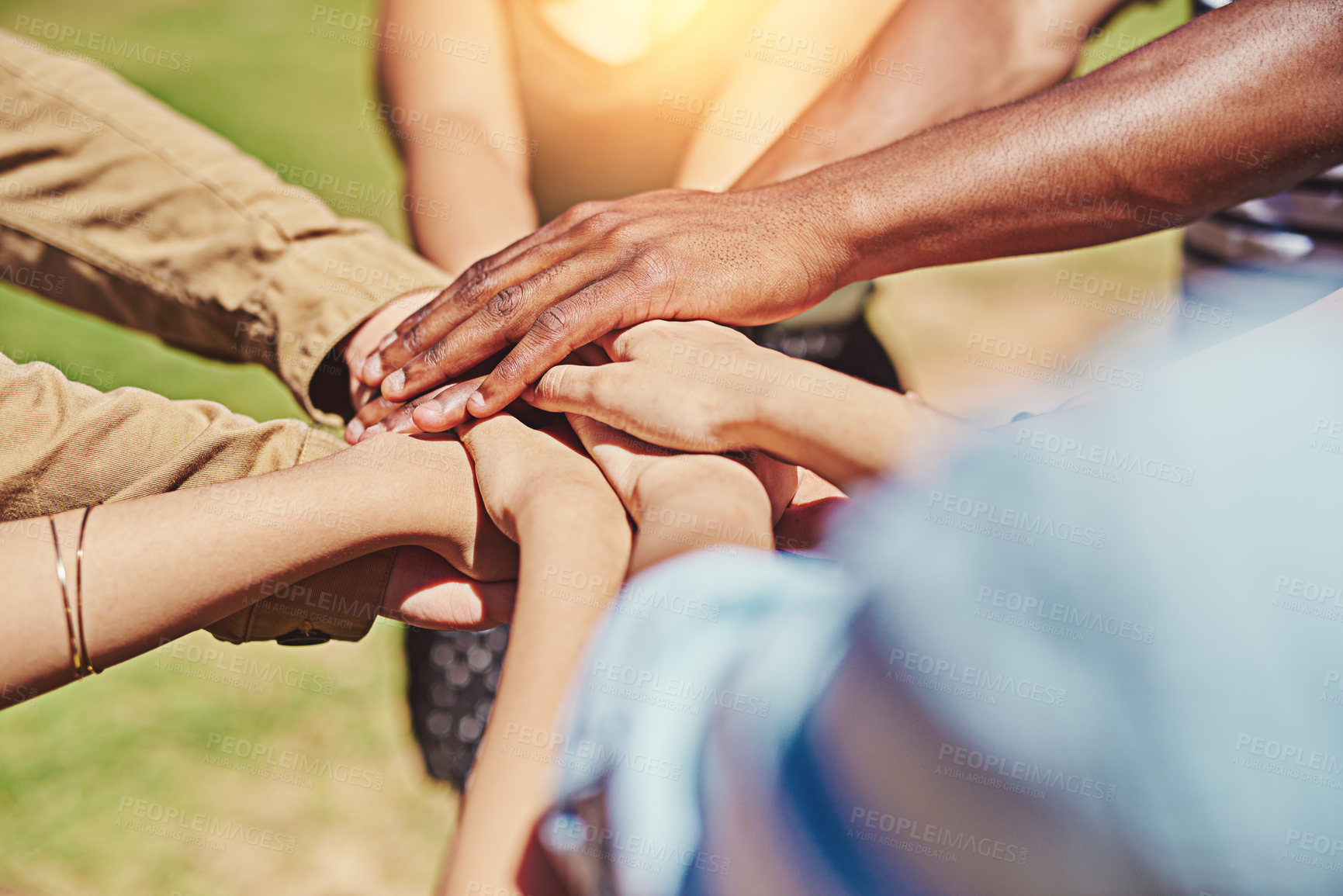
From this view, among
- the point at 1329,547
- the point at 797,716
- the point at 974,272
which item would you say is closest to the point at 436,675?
the point at 797,716

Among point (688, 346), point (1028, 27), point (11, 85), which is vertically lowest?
point (688, 346)

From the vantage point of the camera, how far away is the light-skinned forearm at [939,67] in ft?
4.58

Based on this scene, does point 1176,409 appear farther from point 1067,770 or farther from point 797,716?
point 797,716

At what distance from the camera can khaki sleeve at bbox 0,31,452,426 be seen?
3.78 feet

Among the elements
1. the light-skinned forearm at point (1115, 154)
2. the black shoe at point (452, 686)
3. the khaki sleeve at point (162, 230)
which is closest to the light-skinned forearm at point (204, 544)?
the khaki sleeve at point (162, 230)

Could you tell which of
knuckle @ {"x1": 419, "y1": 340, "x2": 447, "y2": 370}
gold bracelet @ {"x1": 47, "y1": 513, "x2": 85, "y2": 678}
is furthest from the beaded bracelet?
knuckle @ {"x1": 419, "y1": 340, "x2": 447, "y2": 370}

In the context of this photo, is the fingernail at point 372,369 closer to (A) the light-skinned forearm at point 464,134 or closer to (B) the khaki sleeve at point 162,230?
(B) the khaki sleeve at point 162,230

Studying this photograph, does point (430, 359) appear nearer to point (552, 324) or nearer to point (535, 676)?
point (552, 324)

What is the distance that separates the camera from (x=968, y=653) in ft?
2.33

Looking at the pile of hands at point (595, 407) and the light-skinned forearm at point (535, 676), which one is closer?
the light-skinned forearm at point (535, 676)

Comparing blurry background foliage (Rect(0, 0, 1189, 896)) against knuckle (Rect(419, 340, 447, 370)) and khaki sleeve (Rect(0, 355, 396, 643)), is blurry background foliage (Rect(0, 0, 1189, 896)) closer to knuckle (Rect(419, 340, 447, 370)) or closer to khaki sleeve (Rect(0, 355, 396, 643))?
khaki sleeve (Rect(0, 355, 396, 643))

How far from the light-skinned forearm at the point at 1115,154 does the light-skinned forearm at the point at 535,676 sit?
49 centimetres

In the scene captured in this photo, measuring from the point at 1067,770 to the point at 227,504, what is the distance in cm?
79

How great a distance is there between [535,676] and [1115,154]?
0.87m
